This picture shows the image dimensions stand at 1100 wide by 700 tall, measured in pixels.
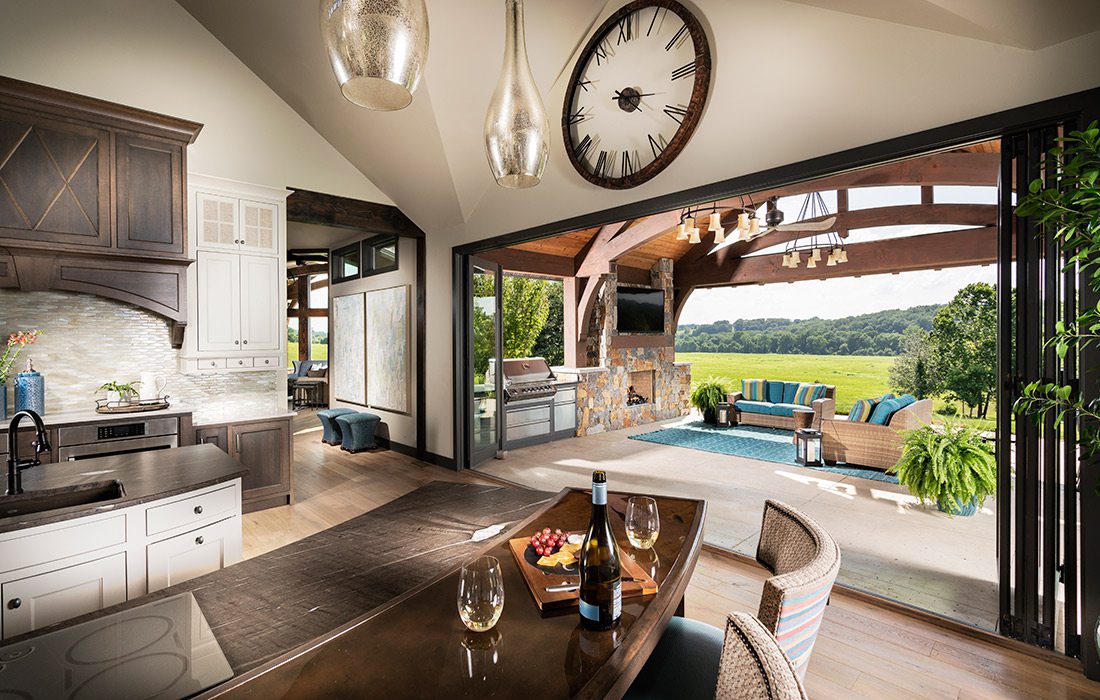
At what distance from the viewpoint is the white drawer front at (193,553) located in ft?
6.44

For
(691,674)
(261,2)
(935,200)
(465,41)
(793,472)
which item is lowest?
(793,472)

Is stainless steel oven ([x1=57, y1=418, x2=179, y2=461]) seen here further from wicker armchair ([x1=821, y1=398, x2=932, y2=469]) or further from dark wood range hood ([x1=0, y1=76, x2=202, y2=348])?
wicker armchair ([x1=821, y1=398, x2=932, y2=469])

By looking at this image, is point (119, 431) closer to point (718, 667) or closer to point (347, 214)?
point (347, 214)

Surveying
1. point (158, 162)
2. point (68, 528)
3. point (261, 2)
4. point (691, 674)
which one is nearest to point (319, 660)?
point (691, 674)

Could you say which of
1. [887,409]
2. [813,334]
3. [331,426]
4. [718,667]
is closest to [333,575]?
[718,667]

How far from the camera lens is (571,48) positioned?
3.64m

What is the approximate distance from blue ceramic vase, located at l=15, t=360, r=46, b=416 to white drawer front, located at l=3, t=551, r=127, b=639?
221 centimetres

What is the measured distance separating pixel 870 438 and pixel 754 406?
281cm

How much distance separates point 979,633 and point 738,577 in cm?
107

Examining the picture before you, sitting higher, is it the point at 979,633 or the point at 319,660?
the point at 319,660

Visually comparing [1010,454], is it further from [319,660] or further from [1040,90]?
[319,660]

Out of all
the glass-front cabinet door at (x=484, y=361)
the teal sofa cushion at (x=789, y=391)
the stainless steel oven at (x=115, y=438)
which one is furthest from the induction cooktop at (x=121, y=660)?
the teal sofa cushion at (x=789, y=391)

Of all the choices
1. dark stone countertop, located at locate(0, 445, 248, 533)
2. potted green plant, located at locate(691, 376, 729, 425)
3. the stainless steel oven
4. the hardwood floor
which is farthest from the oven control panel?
potted green plant, located at locate(691, 376, 729, 425)

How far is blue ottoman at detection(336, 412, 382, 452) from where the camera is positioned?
6.11 metres
